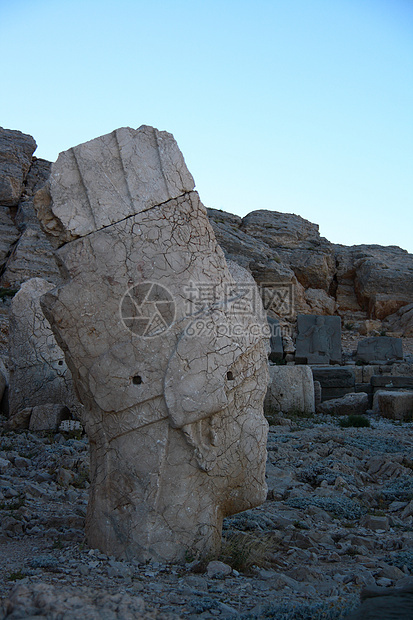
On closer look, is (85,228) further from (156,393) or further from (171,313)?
(156,393)

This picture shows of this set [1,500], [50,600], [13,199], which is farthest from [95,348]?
[13,199]

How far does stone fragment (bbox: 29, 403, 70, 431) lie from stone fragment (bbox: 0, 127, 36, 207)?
20.0 metres

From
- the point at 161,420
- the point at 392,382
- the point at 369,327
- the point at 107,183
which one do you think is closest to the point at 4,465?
the point at 161,420

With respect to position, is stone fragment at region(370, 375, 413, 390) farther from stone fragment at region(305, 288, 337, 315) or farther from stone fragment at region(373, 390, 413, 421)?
stone fragment at region(305, 288, 337, 315)

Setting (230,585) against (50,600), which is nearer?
(50,600)

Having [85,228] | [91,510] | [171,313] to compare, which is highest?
[85,228]

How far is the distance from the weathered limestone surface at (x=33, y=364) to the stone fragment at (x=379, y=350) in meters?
10.5

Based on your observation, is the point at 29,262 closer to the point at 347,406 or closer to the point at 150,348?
the point at 347,406

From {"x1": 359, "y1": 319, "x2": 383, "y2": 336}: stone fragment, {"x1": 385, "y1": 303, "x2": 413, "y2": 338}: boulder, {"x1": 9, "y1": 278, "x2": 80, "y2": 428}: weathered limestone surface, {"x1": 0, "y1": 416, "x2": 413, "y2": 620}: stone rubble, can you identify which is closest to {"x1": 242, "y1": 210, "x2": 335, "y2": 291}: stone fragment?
{"x1": 359, "y1": 319, "x2": 383, "y2": 336}: stone fragment

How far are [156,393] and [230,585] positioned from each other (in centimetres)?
97

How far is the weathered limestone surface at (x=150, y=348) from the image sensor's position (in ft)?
9.34

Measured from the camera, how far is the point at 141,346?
2.90m

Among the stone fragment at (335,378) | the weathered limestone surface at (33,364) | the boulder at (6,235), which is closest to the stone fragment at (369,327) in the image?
the stone fragment at (335,378)

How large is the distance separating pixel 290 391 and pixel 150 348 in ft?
23.6
